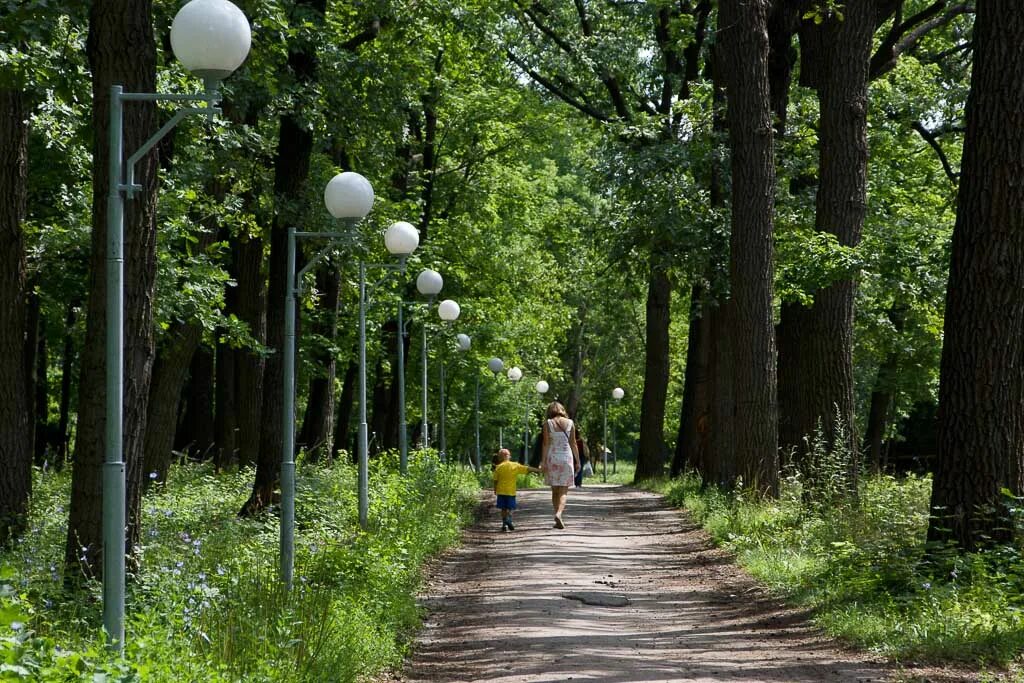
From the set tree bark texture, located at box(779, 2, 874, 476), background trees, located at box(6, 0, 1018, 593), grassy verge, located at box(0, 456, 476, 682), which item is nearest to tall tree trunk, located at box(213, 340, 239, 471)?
background trees, located at box(6, 0, 1018, 593)

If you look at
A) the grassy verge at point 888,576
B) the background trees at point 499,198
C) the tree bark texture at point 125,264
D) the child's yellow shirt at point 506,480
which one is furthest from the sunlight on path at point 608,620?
the tree bark texture at point 125,264

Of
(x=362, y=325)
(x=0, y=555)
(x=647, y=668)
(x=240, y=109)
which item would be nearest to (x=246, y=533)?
(x=362, y=325)

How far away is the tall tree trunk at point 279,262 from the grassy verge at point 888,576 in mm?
5611

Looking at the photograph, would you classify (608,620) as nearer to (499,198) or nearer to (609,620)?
(609,620)

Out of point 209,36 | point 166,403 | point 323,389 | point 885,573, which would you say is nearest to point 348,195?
point 209,36

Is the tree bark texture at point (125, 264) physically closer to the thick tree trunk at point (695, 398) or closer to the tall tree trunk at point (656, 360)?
the thick tree trunk at point (695, 398)

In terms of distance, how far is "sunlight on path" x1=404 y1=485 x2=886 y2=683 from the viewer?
27.6 feet

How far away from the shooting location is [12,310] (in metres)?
12.8

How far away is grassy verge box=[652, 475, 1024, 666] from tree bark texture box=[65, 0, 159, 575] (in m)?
5.19

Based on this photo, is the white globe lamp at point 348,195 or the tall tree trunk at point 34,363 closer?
the white globe lamp at point 348,195

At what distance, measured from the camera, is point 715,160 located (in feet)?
73.7

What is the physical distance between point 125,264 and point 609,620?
4683mm

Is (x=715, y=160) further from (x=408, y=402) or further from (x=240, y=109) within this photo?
(x=408, y=402)

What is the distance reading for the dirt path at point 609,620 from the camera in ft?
27.6
